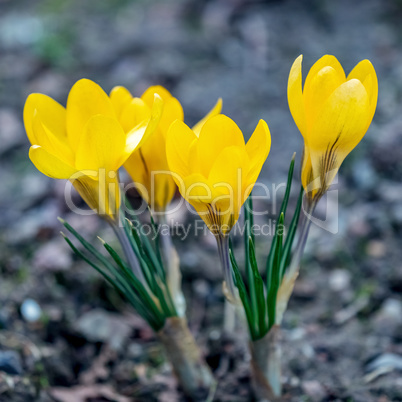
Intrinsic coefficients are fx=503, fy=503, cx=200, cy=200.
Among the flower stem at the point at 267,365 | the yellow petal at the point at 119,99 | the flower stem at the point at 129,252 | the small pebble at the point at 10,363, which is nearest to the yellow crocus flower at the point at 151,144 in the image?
the yellow petal at the point at 119,99

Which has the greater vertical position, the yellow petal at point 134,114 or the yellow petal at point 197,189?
the yellow petal at point 134,114

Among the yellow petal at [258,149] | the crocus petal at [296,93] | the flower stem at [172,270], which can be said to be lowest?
the flower stem at [172,270]

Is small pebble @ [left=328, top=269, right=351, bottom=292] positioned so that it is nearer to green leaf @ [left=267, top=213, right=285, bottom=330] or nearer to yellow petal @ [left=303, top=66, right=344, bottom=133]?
green leaf @ [left=267, top=213, right=285, bottom=330]

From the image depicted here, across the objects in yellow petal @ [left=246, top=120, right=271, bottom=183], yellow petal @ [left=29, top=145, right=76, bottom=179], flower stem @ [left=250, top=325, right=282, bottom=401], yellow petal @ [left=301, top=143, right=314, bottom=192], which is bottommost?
flower stem @ [left=250, top=325, right=282, bottom=401]

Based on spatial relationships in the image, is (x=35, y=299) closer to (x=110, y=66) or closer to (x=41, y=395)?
(x=41, y=395)

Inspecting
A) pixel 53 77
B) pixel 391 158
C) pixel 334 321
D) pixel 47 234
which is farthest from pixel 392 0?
pixel 47 234

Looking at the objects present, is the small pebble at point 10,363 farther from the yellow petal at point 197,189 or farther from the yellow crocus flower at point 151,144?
the yellow petal at point 197,189

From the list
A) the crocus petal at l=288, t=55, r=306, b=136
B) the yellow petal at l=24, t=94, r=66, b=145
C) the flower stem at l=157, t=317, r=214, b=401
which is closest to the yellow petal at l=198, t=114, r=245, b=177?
the crocus petal at l=288, t=55, r=306, b=136
